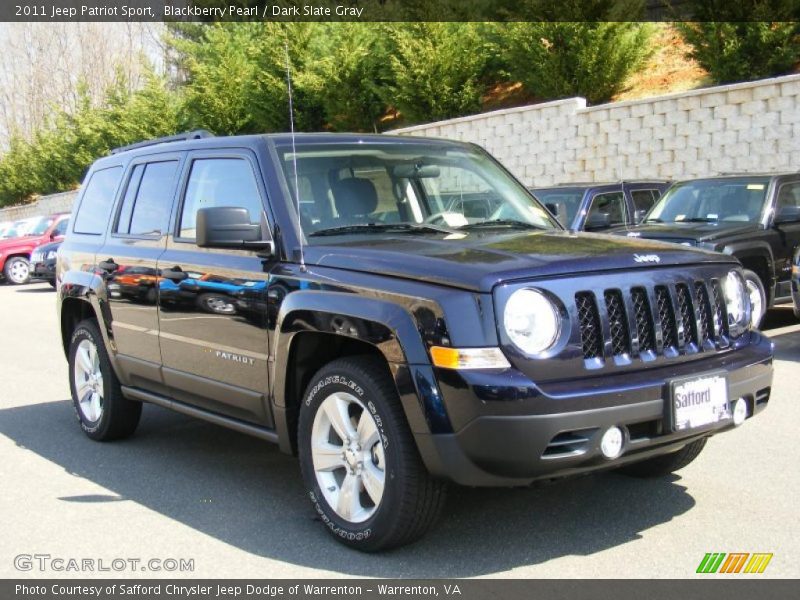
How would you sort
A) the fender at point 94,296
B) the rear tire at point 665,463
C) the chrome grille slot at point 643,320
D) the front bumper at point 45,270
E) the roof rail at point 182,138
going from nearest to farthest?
the chrome grille slot at point 643,320 < the rear tire at point 665,463 < the roof rail at point 182,138 < the fender at point 94,296 < the front bumper at point 45,270

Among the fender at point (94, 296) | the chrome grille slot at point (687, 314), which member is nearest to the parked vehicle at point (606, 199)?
the fender at point (94, 296)

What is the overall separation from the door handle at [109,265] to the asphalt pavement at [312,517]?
1.25 metres

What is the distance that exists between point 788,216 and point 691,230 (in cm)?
123

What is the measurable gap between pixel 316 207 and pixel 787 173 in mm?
8302

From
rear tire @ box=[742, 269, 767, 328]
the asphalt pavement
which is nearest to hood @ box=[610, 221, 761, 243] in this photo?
rear tire @ box=[742, 269, 767, 328]

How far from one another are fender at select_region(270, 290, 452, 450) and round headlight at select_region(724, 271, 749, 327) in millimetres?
1638

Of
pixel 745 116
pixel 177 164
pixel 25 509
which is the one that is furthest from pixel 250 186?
pixel 745 116

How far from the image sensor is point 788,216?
10844 millimetres

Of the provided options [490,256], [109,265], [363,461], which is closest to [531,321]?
[490,256]

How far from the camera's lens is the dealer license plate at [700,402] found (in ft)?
13.3

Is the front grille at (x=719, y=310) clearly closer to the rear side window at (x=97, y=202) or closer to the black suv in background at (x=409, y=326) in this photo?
the black suv in background at (x=409, y=326)

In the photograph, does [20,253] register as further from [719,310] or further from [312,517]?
[719,310]

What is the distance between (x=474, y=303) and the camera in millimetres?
3877
